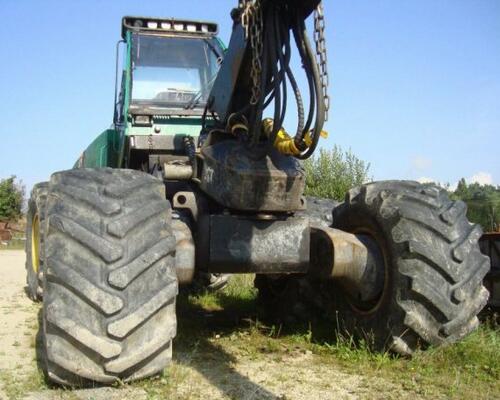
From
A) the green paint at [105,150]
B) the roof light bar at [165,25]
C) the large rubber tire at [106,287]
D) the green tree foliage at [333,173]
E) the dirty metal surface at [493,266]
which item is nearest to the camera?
the large rubber tire at [106,287]

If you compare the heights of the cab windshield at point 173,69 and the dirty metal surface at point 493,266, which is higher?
the cab windshield at point 173,69

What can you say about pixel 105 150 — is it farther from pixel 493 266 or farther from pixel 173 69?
pixel 493 266

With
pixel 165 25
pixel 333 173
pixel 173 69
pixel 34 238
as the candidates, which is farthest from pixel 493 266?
pixel 333 173

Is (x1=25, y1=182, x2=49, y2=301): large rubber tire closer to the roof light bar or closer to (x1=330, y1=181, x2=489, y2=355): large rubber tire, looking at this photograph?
the roof light bar

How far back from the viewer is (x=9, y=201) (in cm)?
3772

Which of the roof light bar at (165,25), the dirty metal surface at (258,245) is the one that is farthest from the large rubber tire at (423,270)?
the roof light bar at (165,25)

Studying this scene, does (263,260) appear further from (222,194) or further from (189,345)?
(189,345)

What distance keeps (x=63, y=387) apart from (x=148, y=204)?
1082mm

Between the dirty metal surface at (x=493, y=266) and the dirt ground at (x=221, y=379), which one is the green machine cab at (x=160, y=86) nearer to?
the dirt ground at (x=221, y=379)

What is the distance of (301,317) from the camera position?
5.26 metres

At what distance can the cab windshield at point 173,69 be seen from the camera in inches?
227

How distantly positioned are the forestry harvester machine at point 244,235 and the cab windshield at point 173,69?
1.62 ft

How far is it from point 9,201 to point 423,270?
37.6m

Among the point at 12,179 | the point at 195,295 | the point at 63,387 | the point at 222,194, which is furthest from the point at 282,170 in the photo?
the point at 12,179
